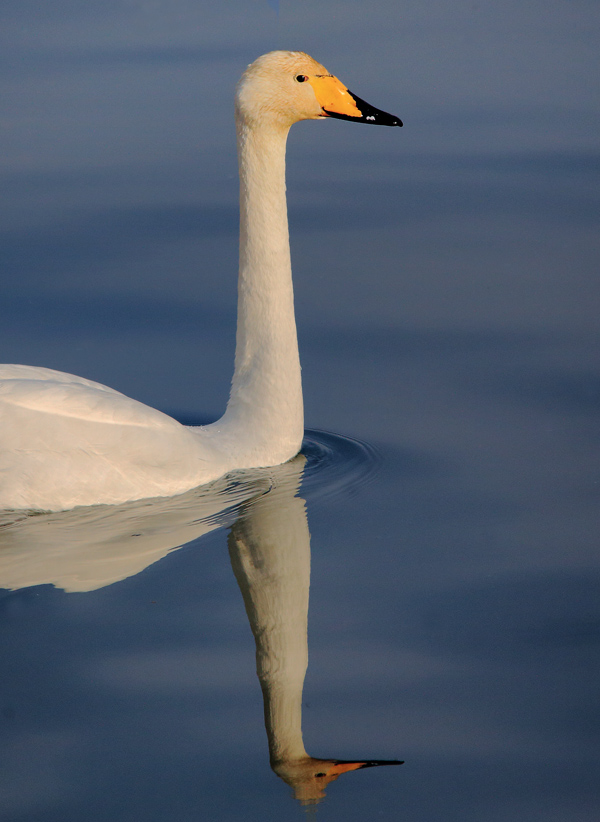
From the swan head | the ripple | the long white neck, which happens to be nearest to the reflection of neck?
the ripple

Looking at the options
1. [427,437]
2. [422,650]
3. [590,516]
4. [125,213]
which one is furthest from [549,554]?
[125,213]

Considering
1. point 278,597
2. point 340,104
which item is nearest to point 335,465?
point 278,597

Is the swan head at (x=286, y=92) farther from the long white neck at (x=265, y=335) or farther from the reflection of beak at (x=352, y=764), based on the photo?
the reflection of beak at (x=352, y=764)

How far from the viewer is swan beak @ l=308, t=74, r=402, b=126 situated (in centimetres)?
650

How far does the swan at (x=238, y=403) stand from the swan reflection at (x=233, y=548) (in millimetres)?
Result: 126

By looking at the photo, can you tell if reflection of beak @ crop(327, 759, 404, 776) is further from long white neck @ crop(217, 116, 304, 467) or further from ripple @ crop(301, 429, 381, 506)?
long white neck @ crop(217, 116, 304, 467)

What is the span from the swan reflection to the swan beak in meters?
2.10

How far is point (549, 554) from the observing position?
553 centimetres

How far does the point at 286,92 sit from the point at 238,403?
71.2 inches

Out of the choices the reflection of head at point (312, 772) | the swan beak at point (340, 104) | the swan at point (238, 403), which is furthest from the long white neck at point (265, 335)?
the reflection of head at point (312, 772)

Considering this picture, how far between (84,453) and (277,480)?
1.18 m

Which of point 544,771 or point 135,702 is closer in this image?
point 544,771

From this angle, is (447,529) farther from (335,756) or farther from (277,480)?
(335,756)

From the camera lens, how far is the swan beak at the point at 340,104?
21.3 ft
